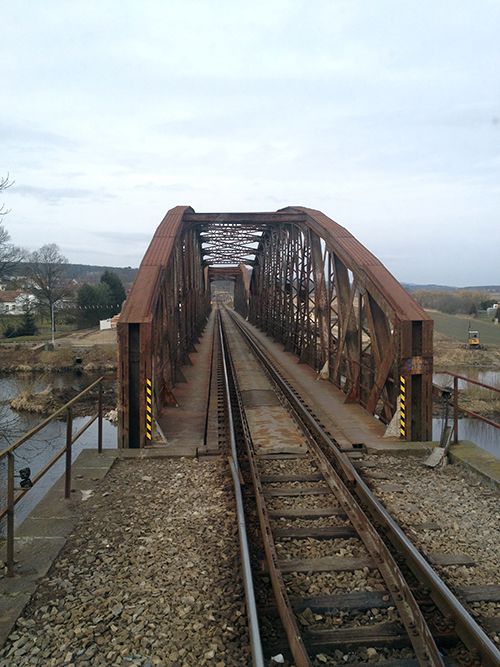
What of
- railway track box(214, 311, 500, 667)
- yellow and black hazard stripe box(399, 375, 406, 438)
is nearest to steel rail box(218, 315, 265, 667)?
Result: railway track box(214, 311, 500, 667)

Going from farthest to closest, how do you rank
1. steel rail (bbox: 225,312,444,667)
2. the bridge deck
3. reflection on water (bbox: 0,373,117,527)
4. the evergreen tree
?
1. the evergreen tree
2. reflection on water (bbox: 0,373,117,527)
3. the bridge deck
4. steel rail (bbox: 225,312,444,667)

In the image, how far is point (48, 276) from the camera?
43562mm

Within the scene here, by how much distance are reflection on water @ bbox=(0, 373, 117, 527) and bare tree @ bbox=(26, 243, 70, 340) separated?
1605cm

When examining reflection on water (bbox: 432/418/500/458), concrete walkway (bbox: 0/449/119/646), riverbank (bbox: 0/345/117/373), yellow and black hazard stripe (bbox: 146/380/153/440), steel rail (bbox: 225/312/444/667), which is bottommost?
reflection on water (bbox: 432/418/500/458)

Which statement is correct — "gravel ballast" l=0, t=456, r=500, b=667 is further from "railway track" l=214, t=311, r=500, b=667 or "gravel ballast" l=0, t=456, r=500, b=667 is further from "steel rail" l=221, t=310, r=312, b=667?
"steel rail" l=221, t=310, r=312, b=667

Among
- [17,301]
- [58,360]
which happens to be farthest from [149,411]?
[17,301]

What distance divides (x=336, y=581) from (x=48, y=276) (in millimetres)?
45378

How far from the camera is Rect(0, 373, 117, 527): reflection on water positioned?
10.6 m

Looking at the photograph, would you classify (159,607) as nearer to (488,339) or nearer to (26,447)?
(26,447)

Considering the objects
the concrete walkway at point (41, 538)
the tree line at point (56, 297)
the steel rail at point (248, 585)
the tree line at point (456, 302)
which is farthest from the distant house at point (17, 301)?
the tree line at point (456, 302)

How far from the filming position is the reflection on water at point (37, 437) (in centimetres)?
1064

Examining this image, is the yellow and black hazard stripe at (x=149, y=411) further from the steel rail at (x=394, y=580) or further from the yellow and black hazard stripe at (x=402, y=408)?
the yellow and black hazard stripe at (x=402, y=408)

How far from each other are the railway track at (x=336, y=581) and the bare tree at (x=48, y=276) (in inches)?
1533

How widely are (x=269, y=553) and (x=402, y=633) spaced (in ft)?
3.92
